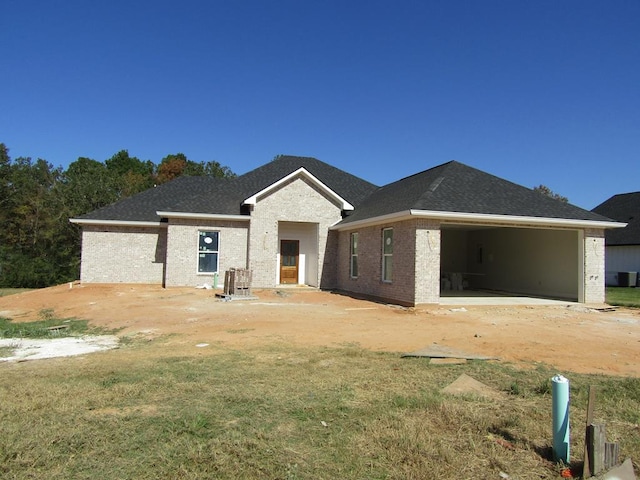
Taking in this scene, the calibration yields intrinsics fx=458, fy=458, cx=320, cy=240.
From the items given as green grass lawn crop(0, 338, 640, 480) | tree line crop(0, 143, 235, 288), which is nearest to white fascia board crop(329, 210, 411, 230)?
green grass lawn crop(0, 338, 640, 480)

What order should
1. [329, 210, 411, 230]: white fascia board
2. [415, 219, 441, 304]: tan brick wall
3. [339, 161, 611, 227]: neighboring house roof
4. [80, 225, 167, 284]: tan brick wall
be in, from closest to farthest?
1. [415, 219, 441, 304]: tan brick wall
2. [329, 210, 411, 230]: white fascia board
3. [339, 161, 611, 227]: neighboring house roof
4. [80, 225, 167, 284]: tan brick wall

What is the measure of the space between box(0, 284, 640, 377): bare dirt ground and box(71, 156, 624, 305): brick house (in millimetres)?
1948

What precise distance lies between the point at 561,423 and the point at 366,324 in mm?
7399

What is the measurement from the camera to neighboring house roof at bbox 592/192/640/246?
29516mm

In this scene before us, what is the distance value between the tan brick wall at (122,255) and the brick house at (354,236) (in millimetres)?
48

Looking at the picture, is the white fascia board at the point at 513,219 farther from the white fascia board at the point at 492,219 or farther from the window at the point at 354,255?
the window at the point at 354,255

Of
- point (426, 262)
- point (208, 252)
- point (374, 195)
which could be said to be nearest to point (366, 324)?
point (426, 262)

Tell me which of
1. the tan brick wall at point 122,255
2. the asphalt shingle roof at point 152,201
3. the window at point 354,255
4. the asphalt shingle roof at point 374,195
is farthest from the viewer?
the asphalt shingle roof at point 152,201

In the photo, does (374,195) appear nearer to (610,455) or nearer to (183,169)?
(610,455)

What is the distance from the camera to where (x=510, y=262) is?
22.2 metres

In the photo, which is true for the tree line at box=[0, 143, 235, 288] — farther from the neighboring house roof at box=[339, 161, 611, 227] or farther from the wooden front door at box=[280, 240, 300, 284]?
the neighboring house roof at box=[339, 161, 611, 227]

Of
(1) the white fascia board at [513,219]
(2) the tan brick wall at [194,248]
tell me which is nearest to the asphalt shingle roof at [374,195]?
(1) the white fascia board at [513,219]

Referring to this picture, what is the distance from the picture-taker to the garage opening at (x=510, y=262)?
1864 cm

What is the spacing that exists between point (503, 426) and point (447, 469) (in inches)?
46.7
